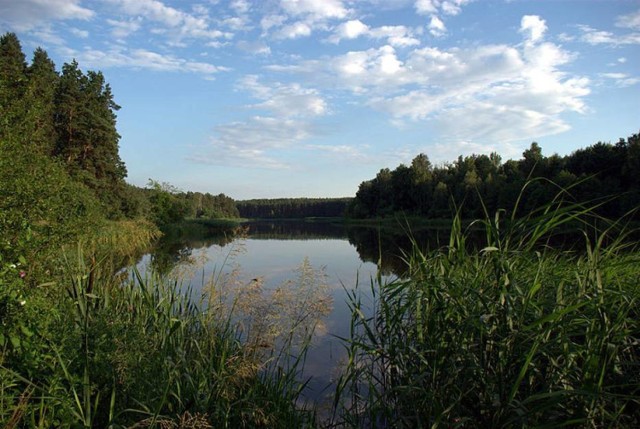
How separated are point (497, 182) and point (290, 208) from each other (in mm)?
122981

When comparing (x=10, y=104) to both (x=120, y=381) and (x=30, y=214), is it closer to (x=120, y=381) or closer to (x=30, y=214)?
(x=30, y=214)

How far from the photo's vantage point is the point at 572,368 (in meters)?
2.84

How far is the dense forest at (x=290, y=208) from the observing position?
510 feet

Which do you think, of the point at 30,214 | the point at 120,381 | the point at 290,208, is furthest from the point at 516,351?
the point at 290,208

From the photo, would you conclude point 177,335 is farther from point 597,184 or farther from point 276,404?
point 597,184

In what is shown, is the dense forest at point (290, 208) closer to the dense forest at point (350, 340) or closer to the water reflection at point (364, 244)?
the water reflection at point (364, 244)

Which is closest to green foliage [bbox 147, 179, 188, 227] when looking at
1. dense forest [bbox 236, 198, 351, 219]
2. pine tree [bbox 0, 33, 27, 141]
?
pine tree [bbox 0, 33, 27, 141]

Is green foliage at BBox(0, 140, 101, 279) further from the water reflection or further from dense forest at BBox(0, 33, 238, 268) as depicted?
the water reflection

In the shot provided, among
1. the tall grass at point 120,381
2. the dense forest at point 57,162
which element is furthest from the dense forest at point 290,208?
the tall grass at point 120,381

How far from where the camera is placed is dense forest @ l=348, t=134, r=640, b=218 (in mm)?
37031

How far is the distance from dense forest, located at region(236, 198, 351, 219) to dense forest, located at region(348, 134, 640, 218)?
52192 millimetres

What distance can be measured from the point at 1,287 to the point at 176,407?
5.81ft

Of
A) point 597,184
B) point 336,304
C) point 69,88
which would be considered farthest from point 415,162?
point 336,304

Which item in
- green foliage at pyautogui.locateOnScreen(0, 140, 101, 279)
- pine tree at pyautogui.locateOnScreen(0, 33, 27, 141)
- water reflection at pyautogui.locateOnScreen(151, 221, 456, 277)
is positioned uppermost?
pine tree at pyautogui.locateOnScreen(0, 33, 27, 141)
